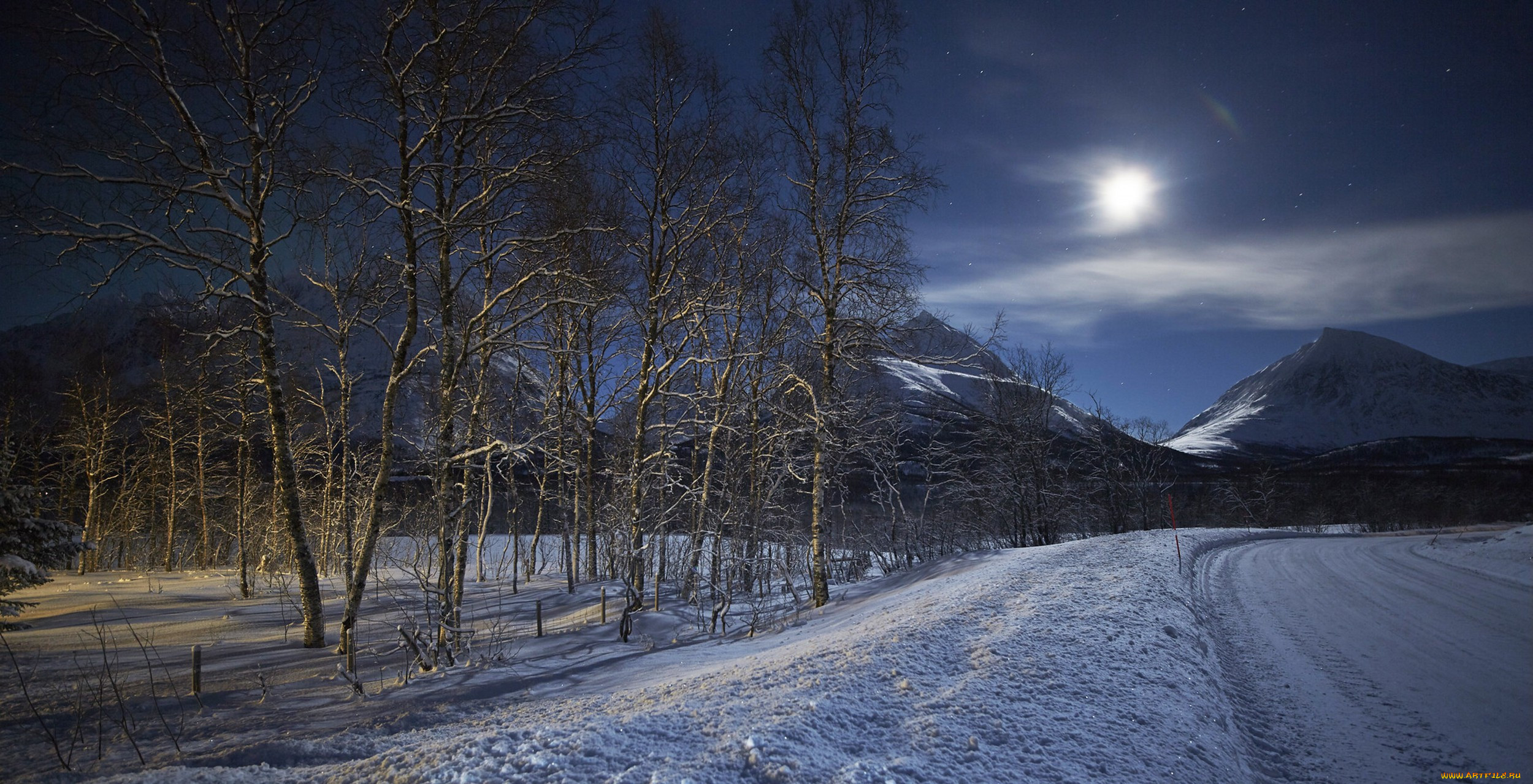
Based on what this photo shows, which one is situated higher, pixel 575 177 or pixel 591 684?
pixel 575 177

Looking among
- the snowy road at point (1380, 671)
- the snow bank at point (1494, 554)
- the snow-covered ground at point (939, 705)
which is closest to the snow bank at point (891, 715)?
the snow-covered ground at point (939, 705)

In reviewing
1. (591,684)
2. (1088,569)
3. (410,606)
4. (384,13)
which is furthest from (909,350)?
(410,606)

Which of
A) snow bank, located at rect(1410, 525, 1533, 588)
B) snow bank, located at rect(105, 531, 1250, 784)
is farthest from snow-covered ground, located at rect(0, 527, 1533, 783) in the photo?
snow bank, located at rect(1410, 525, 1533, 588)

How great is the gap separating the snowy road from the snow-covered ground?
0.12ft

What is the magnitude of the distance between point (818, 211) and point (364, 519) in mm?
18119

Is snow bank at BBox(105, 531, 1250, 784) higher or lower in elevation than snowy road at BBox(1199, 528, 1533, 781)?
higher

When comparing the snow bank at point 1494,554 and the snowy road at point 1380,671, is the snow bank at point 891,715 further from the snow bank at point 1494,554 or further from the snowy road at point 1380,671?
the snow bank at point 1494,554

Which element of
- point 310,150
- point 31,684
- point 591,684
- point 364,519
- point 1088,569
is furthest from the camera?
point 364,519

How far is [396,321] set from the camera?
1117 cm

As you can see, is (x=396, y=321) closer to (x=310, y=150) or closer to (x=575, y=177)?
(x=310, y=150)

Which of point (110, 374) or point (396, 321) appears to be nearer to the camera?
point (396, 321)

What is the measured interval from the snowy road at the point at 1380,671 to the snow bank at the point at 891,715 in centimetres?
48

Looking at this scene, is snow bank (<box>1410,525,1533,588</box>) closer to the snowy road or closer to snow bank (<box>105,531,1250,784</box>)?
the snowy road

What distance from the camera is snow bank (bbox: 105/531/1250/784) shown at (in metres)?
3.19
